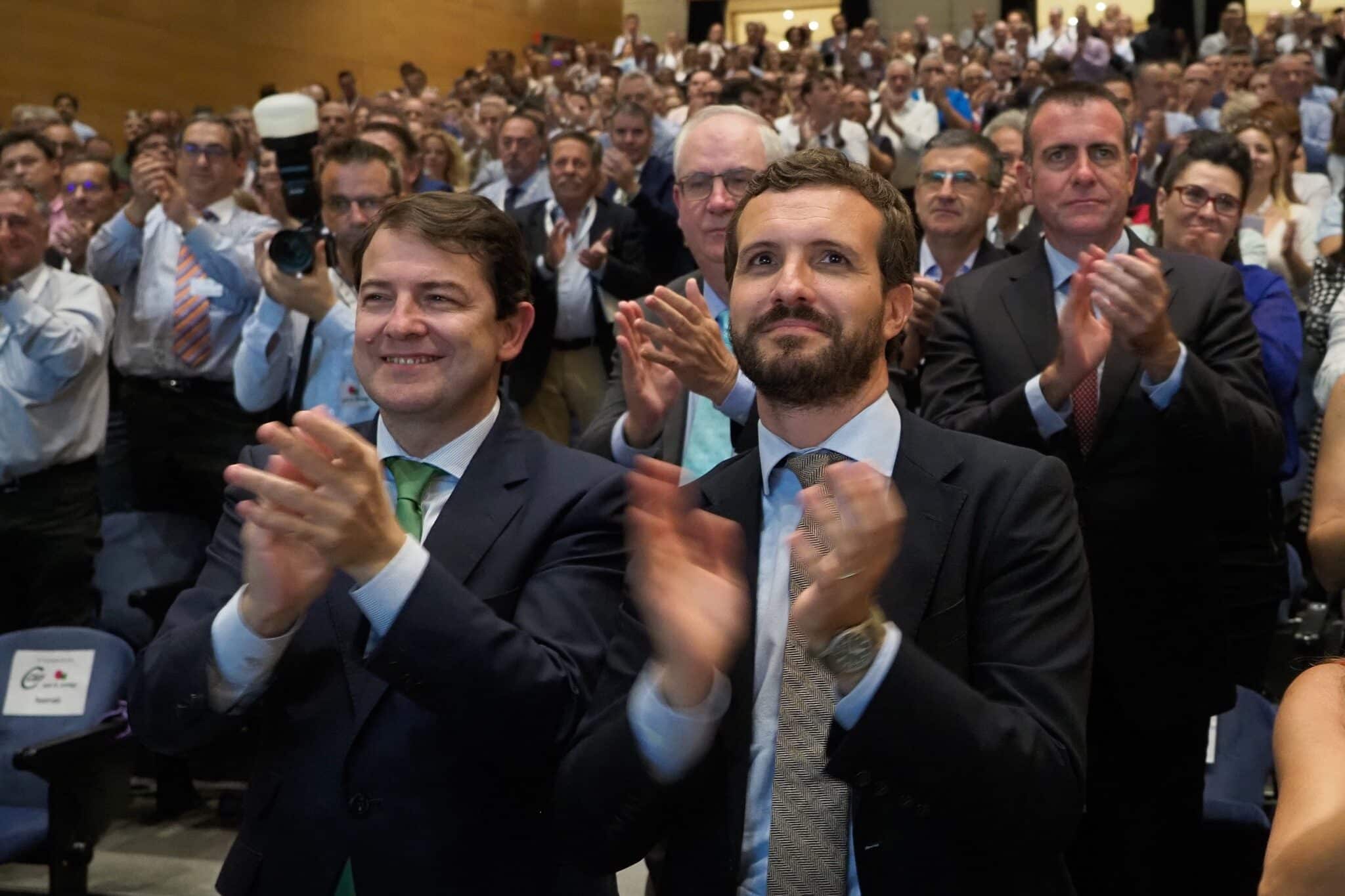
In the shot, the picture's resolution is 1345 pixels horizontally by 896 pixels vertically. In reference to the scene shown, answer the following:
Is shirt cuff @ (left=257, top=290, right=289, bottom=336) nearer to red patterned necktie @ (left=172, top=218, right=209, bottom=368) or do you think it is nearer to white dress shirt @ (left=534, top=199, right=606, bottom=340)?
red patterned necktie @ (left=172, top=218, right=209, bottom=368)

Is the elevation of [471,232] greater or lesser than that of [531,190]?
greater

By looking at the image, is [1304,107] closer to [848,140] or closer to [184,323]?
[848,140]

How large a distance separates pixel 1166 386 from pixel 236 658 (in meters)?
1.53

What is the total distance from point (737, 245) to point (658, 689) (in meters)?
0.62

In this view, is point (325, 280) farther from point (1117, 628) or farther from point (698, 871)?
point (698, 871)

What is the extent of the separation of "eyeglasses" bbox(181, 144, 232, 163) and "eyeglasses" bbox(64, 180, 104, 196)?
45.1 inches

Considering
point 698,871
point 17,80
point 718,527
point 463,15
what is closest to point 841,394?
point 718,527

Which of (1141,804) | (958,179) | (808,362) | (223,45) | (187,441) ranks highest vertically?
(223,45)

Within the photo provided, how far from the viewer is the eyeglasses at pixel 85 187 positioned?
19.1 ft

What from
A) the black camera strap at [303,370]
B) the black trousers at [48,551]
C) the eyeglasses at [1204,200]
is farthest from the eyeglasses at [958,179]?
the black trousers at [48,551]

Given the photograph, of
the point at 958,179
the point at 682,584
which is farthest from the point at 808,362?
the point at 958,179

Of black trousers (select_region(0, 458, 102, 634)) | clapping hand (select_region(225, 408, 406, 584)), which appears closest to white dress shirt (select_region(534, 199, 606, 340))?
black trousers (select_region(0, 458, 102, 634))

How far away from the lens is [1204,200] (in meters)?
3.46

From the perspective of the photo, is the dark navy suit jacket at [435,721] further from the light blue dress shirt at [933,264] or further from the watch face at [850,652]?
the light blue dress shirt at [933,264]
